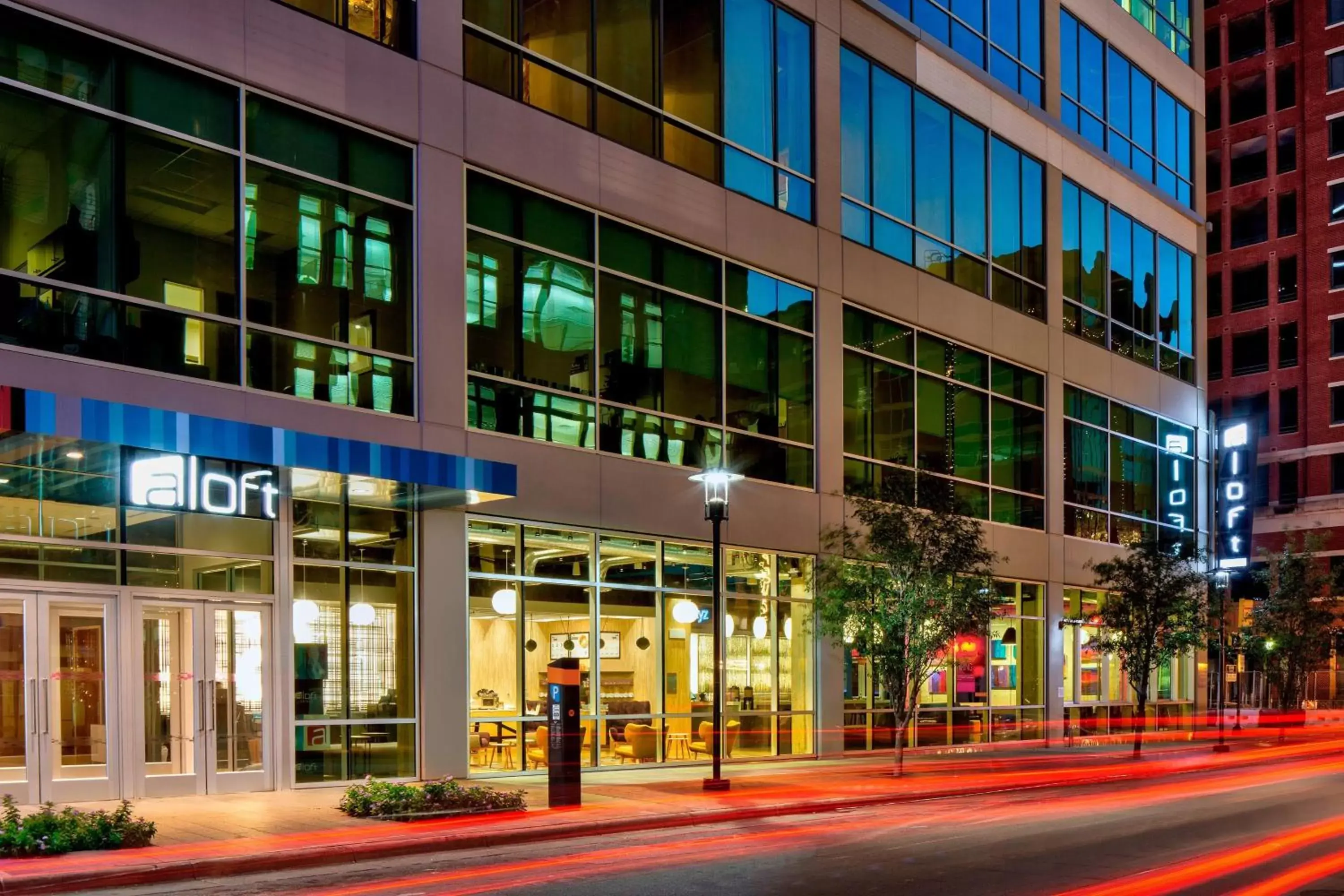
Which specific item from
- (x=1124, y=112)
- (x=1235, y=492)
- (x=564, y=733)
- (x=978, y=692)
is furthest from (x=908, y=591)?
(x=1235, y=492)

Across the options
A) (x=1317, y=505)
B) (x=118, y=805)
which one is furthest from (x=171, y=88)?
(x=1317, y=505)

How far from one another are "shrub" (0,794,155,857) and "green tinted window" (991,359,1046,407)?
25156 mm

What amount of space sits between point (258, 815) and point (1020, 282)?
25.5 metres

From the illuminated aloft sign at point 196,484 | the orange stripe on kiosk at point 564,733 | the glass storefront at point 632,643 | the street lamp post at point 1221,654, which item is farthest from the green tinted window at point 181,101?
the street lamp post at point 1221,654

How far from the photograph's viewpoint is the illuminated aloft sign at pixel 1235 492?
43875 mm

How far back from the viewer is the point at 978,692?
33656mm

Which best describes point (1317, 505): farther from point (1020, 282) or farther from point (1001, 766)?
point (1001, 766)

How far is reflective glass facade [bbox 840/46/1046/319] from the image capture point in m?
30.6

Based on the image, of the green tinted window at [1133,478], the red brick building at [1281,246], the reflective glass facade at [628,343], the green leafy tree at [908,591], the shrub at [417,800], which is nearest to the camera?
the shrub at [417,800]

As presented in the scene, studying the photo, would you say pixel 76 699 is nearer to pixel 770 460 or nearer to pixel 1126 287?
pixel 770 460

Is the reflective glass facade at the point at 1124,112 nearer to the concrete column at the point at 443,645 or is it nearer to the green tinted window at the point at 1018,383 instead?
the green tinted window at the point at 1018,383

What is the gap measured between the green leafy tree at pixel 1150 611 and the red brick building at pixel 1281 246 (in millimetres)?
38115

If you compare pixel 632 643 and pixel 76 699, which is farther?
pixel 632 643

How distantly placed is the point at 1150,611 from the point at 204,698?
22.4 m
